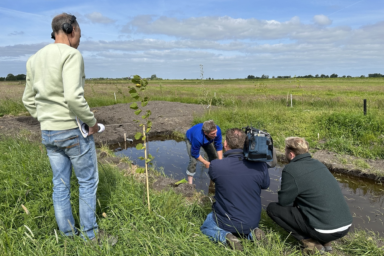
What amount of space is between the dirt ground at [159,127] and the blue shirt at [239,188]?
2.83 metres

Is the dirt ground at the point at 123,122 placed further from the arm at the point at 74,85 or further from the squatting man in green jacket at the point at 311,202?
the squatting man in green jacket at the point at 311,202

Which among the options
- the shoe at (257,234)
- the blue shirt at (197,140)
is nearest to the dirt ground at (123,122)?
the blue shirt at (197,140)

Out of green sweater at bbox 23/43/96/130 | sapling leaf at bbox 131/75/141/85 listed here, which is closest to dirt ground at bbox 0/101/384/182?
sapling leaf at bbox 131/75/141/85

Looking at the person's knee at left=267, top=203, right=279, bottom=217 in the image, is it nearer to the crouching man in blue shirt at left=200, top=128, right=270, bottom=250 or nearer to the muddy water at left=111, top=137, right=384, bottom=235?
the crouching man in blue shirt at left=200, top=128, right=270, bottom=250

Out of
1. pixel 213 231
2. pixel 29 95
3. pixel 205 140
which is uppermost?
pixel 29 95

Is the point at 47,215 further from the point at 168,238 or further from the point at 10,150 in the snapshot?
the point at 10,150

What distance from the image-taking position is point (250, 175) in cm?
269

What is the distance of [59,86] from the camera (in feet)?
7.02

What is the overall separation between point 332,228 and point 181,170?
163 inches

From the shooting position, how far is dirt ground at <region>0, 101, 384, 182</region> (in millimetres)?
6199

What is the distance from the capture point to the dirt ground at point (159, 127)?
20.3 feet

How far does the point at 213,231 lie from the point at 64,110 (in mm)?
1839

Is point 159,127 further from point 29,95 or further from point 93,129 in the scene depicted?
point 93,129

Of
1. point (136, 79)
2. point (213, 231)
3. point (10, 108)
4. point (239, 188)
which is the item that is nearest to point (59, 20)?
point (136, 79)
